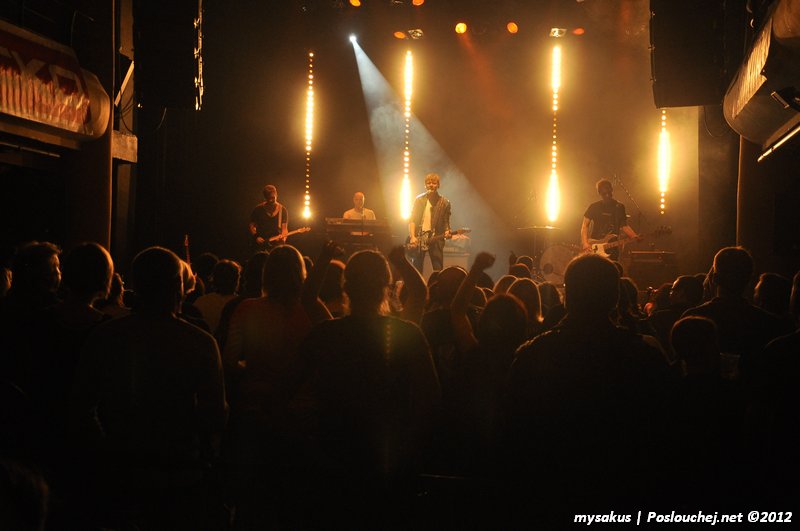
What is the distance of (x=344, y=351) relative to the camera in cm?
295

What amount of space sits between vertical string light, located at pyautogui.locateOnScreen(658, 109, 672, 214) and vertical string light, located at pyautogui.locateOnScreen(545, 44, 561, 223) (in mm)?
2148

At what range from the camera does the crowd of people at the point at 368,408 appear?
256 cm

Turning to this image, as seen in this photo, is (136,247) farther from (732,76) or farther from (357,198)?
(732,76)

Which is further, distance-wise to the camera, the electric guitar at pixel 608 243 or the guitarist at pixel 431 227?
the guitarist at pixel 431 227

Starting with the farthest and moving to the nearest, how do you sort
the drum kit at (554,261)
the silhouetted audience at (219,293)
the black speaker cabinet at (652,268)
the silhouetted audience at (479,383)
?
the drum kit at (554,261)
the black speaker cabinet at (652,268)
the silhouetted audience at (219,293)
the silhouetted audience at (479,383)

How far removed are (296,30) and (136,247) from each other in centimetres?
587

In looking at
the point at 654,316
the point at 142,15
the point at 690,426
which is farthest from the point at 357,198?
the point at 690,426

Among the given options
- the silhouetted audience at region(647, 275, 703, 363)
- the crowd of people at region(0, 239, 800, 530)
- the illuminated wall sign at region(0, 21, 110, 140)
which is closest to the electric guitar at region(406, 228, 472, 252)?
the illuminated wall sign at region(0, 21, 110, 140)

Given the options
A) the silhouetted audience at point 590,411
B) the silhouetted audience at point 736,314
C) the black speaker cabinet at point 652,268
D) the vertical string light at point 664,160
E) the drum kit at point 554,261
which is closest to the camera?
the silhouetted audience at point 590,411

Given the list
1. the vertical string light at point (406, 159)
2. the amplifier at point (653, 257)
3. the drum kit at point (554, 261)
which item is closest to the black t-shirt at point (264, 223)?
the drum kit at point (554, 261)

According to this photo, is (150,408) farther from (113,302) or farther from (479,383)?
(113,302)

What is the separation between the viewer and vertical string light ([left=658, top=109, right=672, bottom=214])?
15.0m

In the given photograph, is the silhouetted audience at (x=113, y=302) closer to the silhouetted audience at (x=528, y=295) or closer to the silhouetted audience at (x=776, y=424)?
the silhouetted audience at (x=528, y=295)

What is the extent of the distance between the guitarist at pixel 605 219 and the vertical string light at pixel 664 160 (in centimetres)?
325
